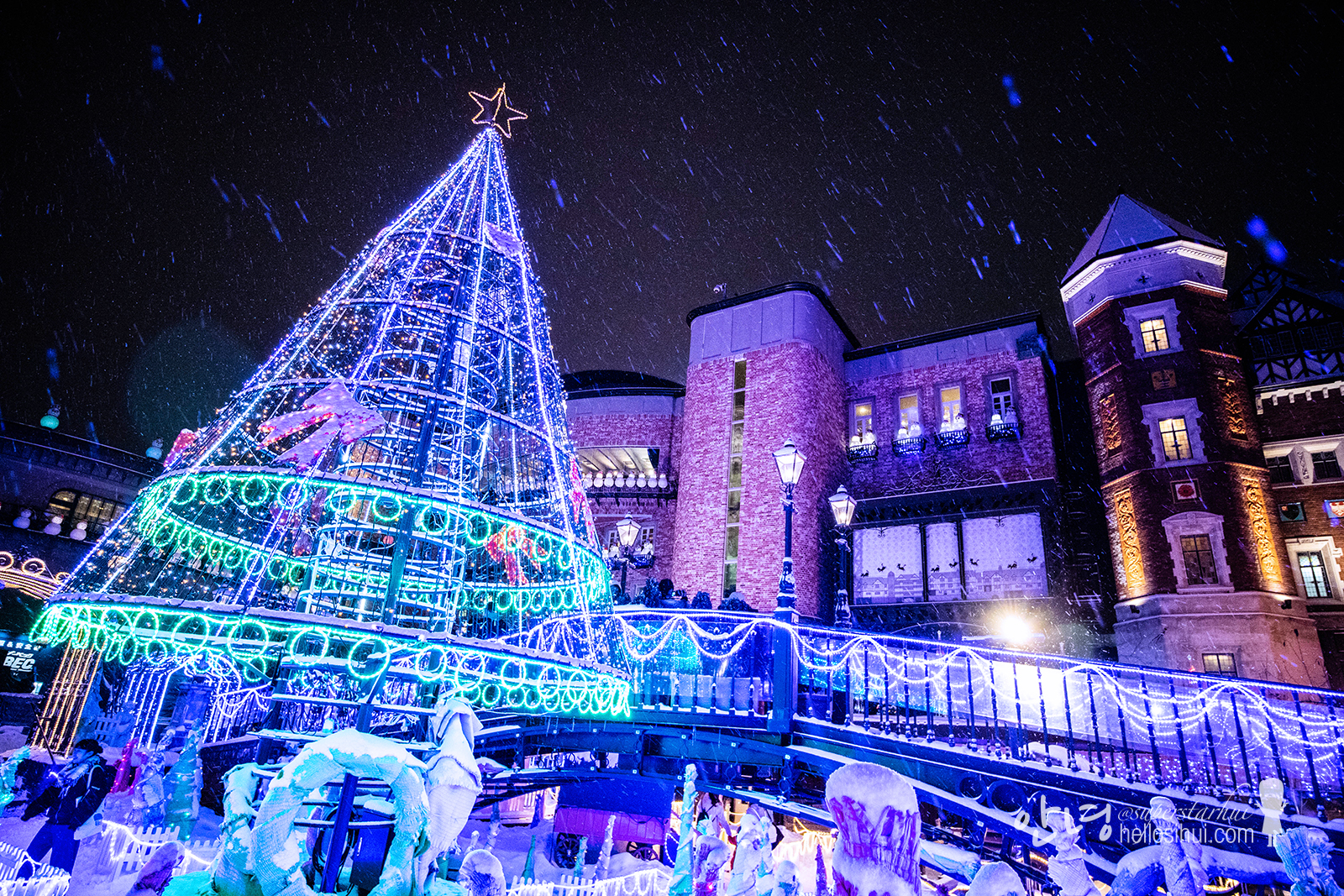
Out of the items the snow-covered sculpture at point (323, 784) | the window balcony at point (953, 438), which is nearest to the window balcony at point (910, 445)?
the window balcony at point (953, 438)

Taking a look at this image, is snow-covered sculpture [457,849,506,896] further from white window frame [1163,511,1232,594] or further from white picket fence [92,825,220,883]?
white window frame [1163,511,1232,594]

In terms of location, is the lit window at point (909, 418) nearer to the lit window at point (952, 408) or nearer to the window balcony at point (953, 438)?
the window balcony at point (953, 438)

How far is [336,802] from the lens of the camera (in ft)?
14.8

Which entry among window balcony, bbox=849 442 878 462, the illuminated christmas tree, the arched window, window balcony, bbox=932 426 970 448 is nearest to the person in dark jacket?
the illuminated christmas tree

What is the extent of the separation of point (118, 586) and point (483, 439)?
4.34 metres

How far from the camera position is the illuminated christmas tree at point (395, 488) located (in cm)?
625

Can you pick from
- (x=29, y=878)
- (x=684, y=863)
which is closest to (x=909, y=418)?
(x=684, y=863)

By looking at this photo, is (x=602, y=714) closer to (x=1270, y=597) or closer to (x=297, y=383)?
(x=297, y=383)

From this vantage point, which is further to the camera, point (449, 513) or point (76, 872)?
point (76, 872)

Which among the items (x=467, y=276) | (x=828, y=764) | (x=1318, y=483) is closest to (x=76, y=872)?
(x=467, y=276)

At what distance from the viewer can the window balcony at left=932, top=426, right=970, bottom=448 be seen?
23.8 meters

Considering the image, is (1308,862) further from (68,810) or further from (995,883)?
(68,810)

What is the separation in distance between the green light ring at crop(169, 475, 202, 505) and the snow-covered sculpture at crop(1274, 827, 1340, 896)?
9350 mm

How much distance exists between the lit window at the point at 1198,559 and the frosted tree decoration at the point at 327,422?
22168 millimetres
